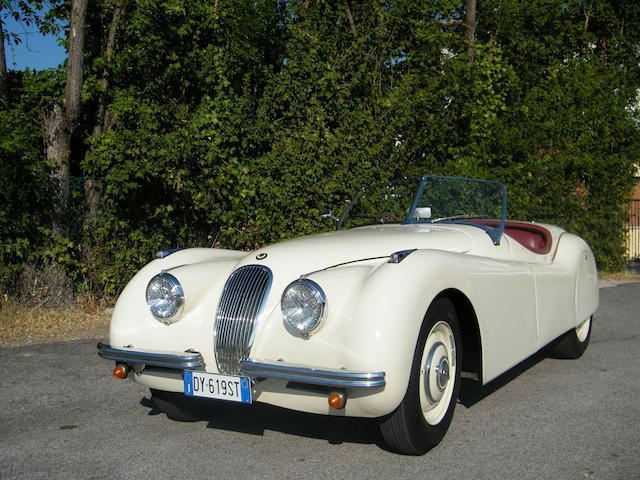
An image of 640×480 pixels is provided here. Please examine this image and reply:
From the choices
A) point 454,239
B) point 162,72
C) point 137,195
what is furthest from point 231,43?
point 454,239

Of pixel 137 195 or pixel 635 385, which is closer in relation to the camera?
pixel 635 385

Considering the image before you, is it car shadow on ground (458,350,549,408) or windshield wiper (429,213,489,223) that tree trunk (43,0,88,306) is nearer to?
windshield wiper (429,213,489,223)

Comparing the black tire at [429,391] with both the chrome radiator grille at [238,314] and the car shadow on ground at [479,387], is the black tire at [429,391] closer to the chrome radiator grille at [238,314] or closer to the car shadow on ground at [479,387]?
the car shadow on ground at [479,387]

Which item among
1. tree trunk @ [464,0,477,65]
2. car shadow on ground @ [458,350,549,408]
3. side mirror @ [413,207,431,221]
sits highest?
tree trunk @ [464,0,477,65]

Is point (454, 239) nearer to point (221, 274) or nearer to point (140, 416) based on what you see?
point (221, 274)

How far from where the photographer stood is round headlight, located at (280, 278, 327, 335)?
3238 millimetres

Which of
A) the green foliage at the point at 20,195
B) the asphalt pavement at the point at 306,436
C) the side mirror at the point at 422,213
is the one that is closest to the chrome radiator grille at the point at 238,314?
the asphalt pavement at the point at 306,436

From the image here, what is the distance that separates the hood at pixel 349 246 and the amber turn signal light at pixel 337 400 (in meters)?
0.85

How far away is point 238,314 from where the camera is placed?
3.55 meters

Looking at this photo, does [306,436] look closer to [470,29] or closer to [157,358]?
[157,358]

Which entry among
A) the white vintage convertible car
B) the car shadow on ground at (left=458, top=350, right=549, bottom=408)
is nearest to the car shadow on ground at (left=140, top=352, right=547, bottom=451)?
the car shadow on ground at (left=458, top=350, right=549, bottom=408)

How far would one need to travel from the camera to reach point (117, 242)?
7984mm

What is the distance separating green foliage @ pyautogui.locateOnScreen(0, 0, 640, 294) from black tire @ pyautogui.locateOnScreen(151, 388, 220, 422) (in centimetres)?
401

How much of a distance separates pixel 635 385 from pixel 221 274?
9.99ft
